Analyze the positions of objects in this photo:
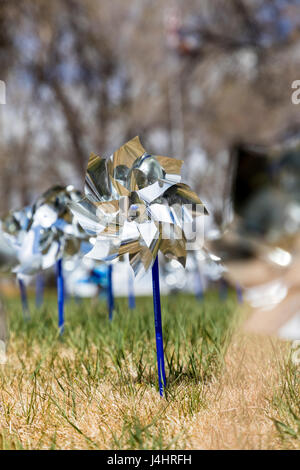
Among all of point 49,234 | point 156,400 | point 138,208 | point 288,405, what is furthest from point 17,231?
point 288,405

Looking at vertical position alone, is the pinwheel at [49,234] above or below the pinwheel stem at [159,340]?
above

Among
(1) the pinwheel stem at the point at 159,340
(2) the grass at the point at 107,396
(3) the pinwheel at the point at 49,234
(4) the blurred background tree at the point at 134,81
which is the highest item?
(4) the blurred background tree at the point at 134,81

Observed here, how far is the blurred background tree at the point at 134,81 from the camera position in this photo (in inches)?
194

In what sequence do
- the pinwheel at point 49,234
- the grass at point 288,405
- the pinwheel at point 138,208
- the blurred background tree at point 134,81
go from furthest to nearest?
the blurred background tree at point 134,81, the pinwheel at point 49,234, the pinwheel at point 138,208, the grass at point 288,405

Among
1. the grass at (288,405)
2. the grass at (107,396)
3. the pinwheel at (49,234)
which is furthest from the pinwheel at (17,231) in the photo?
the grass at (288,405)

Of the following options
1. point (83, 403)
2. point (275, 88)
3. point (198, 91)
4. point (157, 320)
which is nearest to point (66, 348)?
point (83, 403)

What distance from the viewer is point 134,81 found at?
24.2ft

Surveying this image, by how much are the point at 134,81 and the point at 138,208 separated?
21.8 ft

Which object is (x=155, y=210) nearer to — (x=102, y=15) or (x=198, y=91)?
(x=102, y=15)

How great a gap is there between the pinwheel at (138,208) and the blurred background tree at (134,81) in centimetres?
383

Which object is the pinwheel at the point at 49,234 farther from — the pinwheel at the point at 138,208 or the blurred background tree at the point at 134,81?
the blurred background tree at the point at 134,81

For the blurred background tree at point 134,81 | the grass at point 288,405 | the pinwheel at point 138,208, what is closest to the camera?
the grass at point 288,405

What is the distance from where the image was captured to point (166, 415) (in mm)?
1115

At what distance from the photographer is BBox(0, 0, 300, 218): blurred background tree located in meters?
4.93
